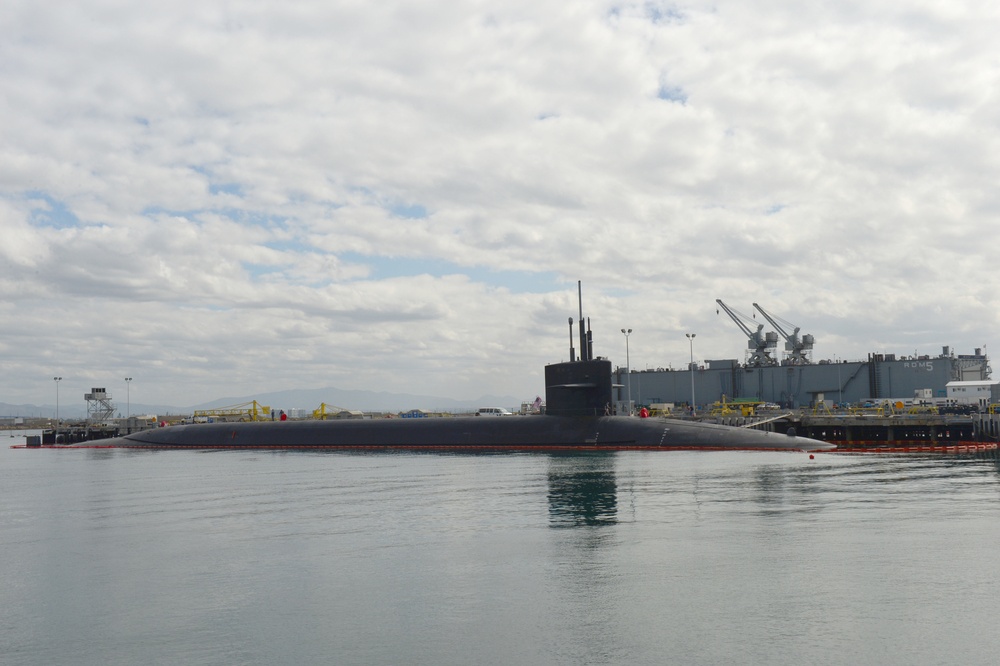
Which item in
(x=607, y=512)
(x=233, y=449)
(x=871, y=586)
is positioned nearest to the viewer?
(x=871, y=586)

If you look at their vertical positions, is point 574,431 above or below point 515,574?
above

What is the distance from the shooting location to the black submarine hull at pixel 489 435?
144 feet

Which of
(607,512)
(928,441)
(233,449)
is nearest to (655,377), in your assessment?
(928,441)

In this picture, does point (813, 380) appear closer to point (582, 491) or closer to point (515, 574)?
point (582, 491)

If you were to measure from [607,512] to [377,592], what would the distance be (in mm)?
10075

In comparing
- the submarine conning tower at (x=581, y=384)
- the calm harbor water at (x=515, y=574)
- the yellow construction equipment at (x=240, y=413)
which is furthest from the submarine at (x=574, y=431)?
the yellow construction equipment at (x=240, y=413)

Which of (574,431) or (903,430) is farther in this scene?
(903,430)

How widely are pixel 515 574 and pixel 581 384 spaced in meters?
28.9

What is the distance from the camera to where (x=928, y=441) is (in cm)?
5575

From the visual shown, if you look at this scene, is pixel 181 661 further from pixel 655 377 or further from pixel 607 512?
pixel 655 377

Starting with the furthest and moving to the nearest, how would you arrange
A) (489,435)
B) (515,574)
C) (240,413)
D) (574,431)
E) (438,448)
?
1. (240,413)
2. (438,448)
3. (489,435)
4. (574,431)
5. (515,574)

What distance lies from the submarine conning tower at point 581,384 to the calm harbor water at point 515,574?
45.0 feet

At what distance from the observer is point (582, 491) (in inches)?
1113

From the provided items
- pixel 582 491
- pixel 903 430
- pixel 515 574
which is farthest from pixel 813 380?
pixel 515 574
